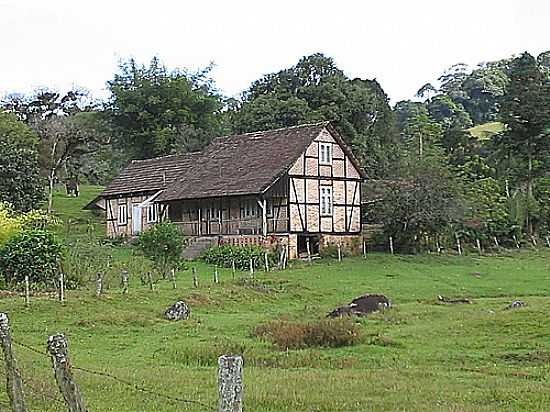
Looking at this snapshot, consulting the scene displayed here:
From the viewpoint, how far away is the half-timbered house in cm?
4859

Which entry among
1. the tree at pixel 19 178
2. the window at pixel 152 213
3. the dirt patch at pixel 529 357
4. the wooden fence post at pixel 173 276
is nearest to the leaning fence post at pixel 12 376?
the dirt patch at pixel 529 357

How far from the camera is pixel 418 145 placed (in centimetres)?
6450

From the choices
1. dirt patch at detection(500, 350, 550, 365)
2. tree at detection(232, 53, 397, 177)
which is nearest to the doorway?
tree at detection(232, 53, 397, 177)

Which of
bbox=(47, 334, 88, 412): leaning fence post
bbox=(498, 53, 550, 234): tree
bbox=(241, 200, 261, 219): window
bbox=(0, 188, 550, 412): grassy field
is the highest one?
bbox=(498, 53, 550, 234): tree

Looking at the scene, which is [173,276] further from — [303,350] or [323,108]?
[323,108]

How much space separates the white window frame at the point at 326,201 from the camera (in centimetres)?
5038

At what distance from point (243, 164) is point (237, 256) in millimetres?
8830

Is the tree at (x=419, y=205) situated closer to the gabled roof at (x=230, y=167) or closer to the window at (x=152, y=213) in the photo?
the gabled roof at (x=230, y=167)

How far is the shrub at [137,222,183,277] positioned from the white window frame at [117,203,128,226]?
2472 cm

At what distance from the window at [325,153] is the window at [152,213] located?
12.5m

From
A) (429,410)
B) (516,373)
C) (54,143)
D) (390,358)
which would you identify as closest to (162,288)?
(390,358)

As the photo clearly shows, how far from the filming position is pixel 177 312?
26312 mm

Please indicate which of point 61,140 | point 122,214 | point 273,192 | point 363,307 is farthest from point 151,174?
point 363,307

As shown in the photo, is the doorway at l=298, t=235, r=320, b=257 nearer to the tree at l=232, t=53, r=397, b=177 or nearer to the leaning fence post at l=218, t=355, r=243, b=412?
the tree at l=232, t=53, r=397, b=177
